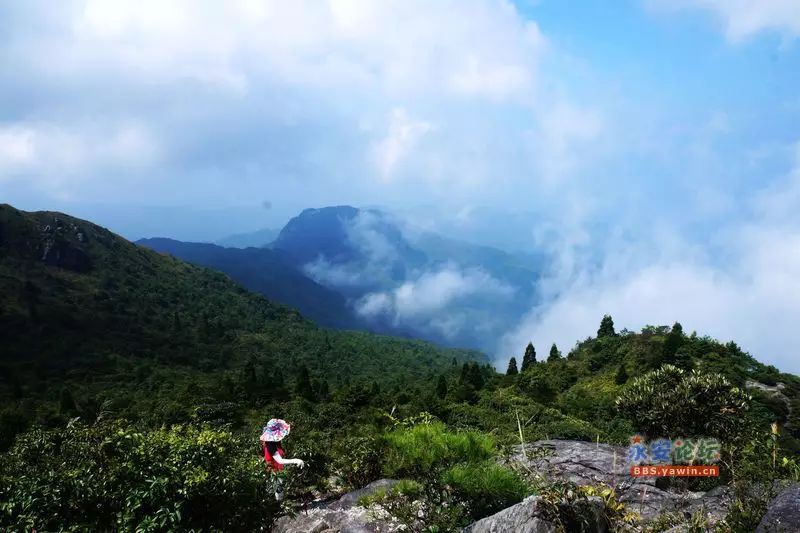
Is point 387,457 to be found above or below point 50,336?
above

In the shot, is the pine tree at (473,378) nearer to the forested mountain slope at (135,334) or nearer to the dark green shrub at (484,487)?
the forested mountain slope at (135,334)

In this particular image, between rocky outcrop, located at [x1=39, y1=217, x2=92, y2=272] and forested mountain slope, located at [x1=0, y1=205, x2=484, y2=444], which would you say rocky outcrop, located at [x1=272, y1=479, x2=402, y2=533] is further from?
rocky outcrop, located at [x1=39, y1=217, x2=92, y2=272]

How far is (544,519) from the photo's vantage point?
957 cm

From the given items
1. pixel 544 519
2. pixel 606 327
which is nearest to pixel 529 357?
pixel 606 327

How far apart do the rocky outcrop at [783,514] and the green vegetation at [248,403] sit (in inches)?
24.6

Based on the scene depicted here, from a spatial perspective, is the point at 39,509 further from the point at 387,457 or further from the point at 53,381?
the point at 53,381

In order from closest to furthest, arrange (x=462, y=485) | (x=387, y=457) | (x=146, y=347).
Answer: (x=462, y=485)
(x=387, y=457)
(x=146, y=347)

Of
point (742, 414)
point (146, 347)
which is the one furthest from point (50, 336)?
point (742, 414)

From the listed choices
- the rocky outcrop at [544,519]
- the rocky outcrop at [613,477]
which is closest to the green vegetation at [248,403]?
the rocky outcrop at [544,519]

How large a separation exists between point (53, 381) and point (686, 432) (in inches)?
3649

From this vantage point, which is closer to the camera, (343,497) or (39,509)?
(39,509)

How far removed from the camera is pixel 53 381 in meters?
83.6

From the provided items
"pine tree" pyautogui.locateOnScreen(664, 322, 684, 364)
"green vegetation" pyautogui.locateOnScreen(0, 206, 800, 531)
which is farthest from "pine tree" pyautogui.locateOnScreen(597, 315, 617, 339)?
"pine tree" pyautogui.locateOnScreen(664, 322, 684, 364)

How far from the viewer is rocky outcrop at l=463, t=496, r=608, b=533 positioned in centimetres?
954
